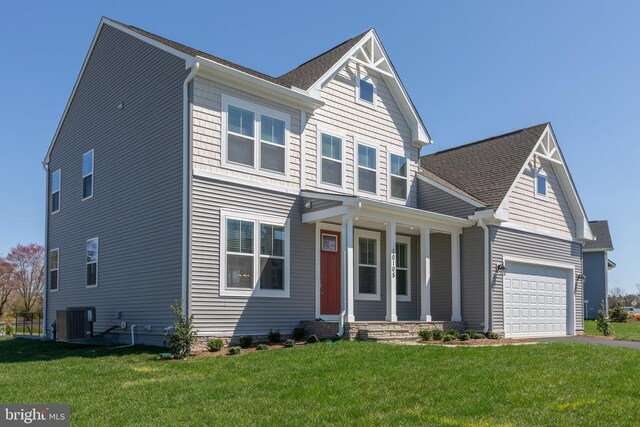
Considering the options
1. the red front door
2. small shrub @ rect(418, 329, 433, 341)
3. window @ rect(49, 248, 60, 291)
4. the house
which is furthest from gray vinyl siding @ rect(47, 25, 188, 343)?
small shrub @ rect(418, 329, 433, 341)

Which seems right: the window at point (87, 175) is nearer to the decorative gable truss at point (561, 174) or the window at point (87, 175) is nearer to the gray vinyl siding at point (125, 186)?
the gray vinyl siding at point (125, 186)

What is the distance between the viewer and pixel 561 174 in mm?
21922

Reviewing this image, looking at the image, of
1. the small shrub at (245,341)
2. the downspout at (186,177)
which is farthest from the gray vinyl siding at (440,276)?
the downspout at (186,177)

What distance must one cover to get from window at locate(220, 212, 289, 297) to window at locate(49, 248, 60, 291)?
8.05 metres

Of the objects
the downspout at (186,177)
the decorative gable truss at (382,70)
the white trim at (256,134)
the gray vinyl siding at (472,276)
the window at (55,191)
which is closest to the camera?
the downspout at (186,177)

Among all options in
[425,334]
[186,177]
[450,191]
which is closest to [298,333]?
[425,334]

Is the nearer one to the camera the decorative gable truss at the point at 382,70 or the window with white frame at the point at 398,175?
the decorative gable truss at the point at 382,70

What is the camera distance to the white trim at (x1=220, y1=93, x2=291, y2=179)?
14.4m

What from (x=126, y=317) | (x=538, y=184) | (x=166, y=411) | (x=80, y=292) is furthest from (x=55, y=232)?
(x=538, y=184)

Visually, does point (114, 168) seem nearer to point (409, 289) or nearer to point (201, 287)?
point (201, 287)

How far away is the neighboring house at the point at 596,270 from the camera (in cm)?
4055

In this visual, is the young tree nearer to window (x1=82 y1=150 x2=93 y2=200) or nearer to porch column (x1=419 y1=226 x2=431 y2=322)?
window (x1=82 y1=150 x2=93 y2=200)

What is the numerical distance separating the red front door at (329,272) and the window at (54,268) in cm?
866

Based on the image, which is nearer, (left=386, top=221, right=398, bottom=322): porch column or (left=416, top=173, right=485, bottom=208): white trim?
(left=386, top=221, right=398, bottom=322): porch column
